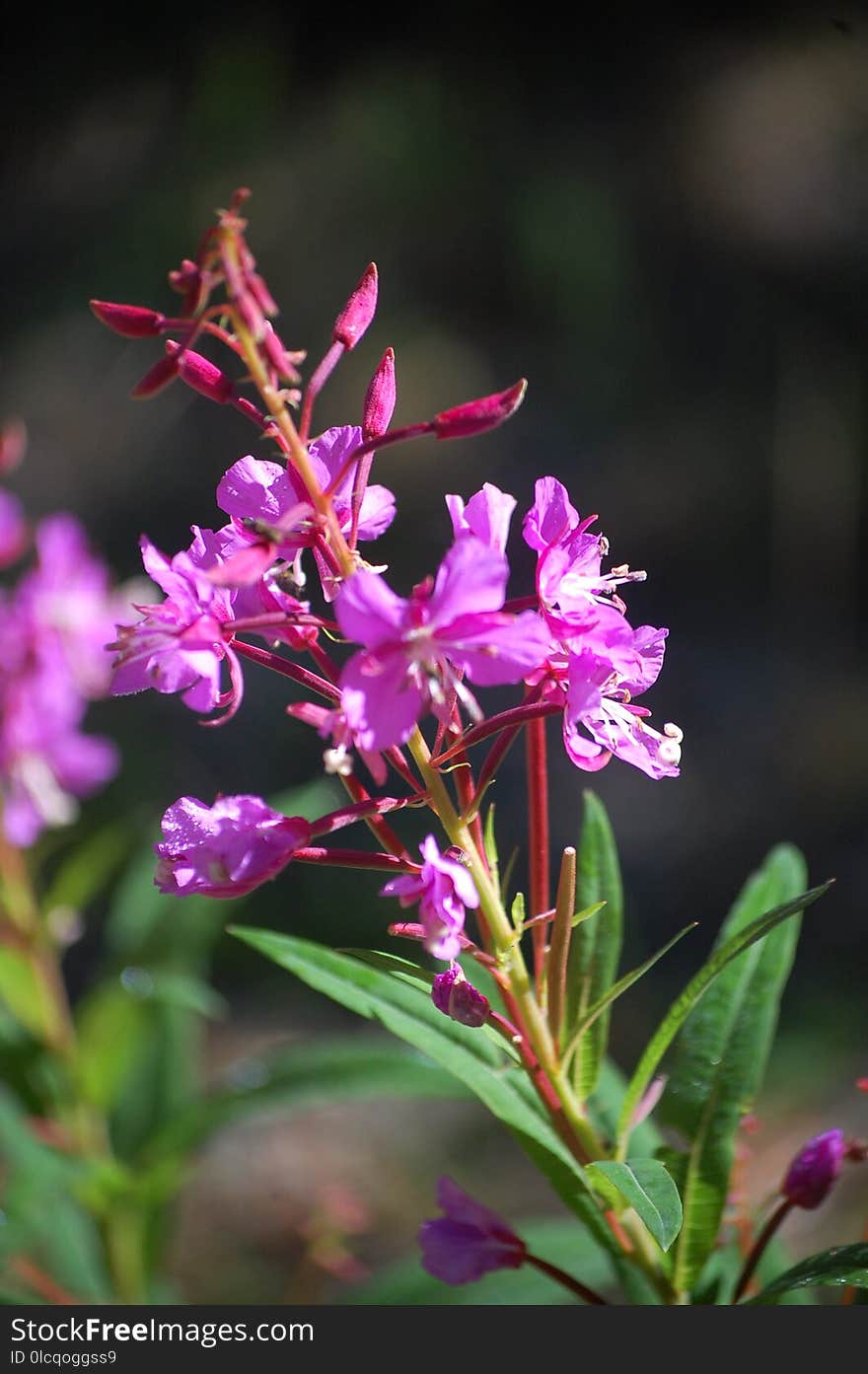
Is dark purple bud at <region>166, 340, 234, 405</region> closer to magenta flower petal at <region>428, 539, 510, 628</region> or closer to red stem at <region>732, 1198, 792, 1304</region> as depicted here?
magenta flower petal at <region>428, 539, 510, 628</region>

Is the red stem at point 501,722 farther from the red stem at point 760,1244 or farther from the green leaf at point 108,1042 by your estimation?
the green leaf at point 108,1042

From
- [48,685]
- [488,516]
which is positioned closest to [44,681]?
[48,685]

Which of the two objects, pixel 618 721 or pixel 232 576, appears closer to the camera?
pixel 232 576

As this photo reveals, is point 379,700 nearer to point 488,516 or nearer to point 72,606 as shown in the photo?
point 488,516

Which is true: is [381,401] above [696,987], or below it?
above

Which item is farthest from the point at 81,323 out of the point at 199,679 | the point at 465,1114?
the point at 199,679

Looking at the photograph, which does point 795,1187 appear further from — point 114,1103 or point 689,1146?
point 114,1103

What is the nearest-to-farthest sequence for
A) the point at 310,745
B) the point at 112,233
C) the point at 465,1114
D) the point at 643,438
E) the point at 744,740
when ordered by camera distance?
the point at 465,1114
the point at 744,740
the point at 310,745
the point at 643,438
the point at 112,233
